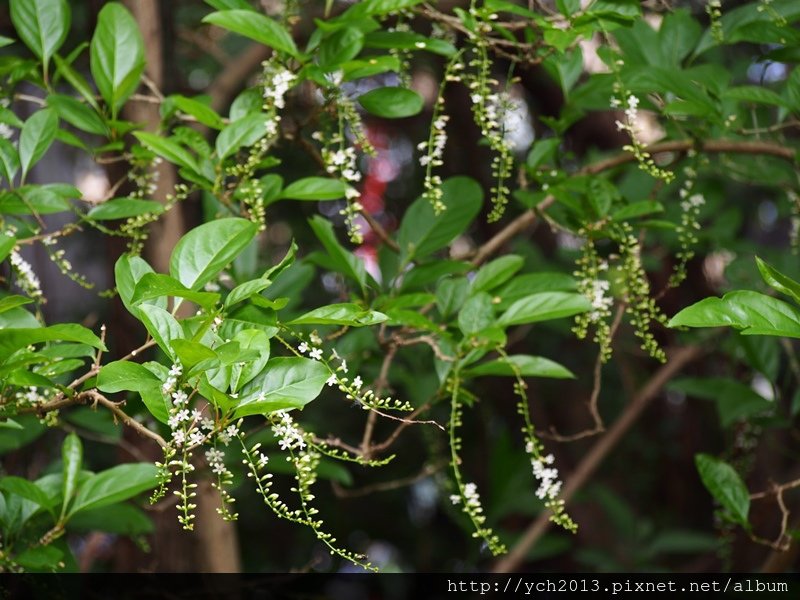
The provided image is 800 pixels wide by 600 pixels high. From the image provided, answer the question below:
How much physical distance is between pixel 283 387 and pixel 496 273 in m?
0.47

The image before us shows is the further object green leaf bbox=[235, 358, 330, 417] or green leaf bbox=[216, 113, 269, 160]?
green leaf bbox=[216, 113, 269, 160]

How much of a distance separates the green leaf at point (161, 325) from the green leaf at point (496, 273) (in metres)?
0.50

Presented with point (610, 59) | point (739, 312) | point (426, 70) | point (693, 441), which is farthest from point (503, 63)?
point (739, 312)

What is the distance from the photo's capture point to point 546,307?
3.65 ft

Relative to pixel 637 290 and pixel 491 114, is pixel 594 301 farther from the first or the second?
pixel 491 114

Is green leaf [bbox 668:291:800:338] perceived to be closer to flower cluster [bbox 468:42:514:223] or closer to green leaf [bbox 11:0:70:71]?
flower cluster [bbox 468:42:514:223]

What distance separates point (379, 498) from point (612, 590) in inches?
46.8

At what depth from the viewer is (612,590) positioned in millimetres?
2066

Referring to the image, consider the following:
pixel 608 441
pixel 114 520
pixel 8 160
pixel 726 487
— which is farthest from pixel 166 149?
pixel 608 441

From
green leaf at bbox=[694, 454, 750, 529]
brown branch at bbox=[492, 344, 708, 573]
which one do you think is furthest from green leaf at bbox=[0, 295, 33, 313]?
brown branch at bbox=[492, 344, 708, 573]

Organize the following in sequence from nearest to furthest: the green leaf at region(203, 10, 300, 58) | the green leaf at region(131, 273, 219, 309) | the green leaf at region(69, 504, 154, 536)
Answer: the green leaf at region(131, 273, 219, 309) < the green leaf at region(203, 10, 300, 58) < the green leaf at region(69, 504, 154, 536)

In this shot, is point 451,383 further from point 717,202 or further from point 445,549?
point 445,549

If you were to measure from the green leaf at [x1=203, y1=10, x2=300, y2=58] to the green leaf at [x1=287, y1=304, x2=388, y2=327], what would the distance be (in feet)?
1.24

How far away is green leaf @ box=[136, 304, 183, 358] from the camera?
83 centimetres
